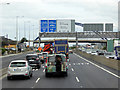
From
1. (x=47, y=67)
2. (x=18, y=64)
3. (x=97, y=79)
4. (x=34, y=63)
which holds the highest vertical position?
(x=18, y=64)

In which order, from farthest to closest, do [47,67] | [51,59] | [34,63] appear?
[34,63], [51,59], [47,67]

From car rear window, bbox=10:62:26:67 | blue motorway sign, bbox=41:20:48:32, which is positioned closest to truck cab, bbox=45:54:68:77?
car rear window, bbox=10:62:26:67

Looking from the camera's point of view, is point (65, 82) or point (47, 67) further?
point (47, 67)

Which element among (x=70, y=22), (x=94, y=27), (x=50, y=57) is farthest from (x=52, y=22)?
(x=50, y=57)

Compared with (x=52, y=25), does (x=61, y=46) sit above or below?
below

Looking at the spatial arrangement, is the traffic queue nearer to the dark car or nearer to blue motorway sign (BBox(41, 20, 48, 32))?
the dark car

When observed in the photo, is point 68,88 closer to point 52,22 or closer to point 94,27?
point 52,22

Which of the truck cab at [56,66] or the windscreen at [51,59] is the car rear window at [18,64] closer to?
the truck cab at [56,66]

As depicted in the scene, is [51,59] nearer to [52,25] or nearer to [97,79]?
[97,79]

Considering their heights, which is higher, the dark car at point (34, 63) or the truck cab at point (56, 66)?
the truck cab at point (56, 66)

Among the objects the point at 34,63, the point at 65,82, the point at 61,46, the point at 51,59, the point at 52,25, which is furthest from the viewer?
the point at 52,25

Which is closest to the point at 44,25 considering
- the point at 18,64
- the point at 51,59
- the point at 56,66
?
the point at 51,59

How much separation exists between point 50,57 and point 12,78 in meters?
3.72

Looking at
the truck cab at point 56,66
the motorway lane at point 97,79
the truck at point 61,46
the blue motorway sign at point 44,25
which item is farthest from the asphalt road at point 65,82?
the blue motorway sign at point 44,25
